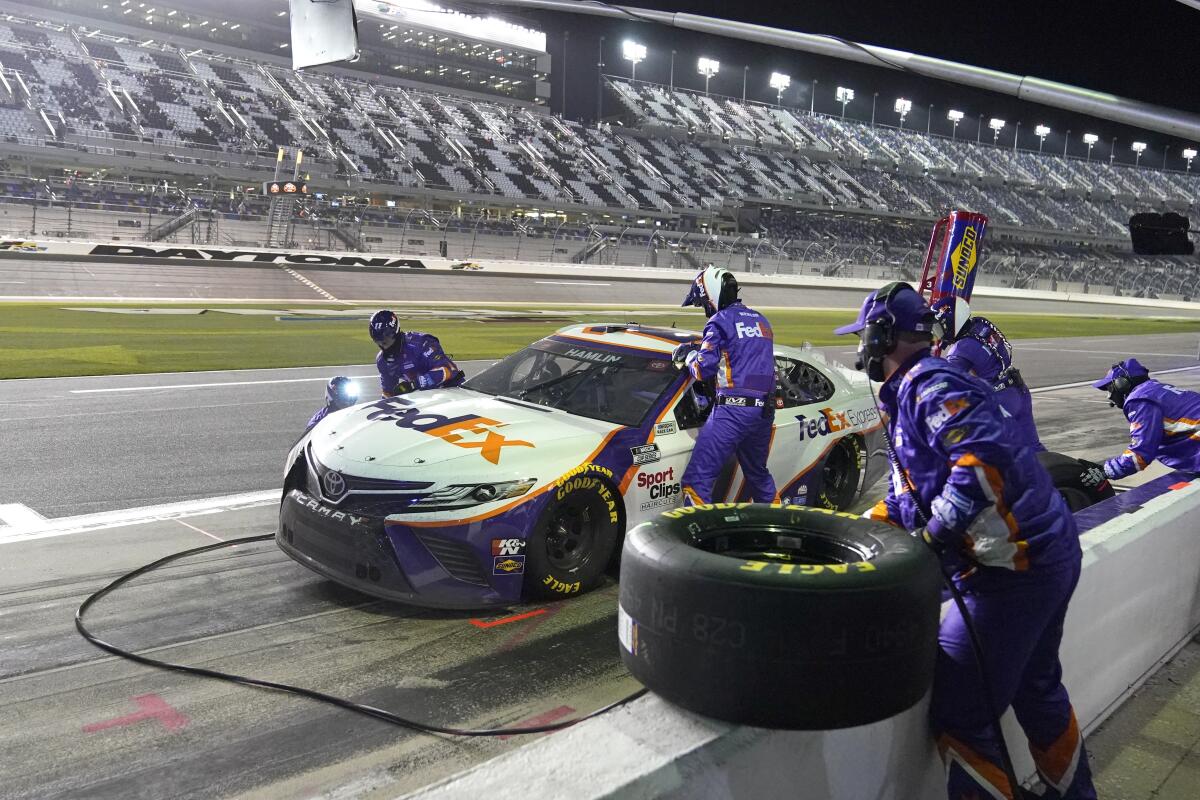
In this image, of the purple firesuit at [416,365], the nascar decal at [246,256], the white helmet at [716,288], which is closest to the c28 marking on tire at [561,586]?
the white helmet at [716,288]

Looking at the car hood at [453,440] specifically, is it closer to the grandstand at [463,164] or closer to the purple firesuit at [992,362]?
the purple firesuit at [992,362]

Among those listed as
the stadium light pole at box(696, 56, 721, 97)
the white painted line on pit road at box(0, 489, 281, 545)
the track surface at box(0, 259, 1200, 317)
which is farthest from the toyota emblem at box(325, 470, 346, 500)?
the stadium light pole at box(696, 56, 721, 97)

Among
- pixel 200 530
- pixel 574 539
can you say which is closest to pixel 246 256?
pixel 200 530

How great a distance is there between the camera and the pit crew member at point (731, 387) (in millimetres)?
5527

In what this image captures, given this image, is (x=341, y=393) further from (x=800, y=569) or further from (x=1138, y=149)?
(x=1138, y=149)

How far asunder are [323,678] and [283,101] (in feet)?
178

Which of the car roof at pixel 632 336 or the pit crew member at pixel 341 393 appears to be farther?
the pit crew member at pixel 341 393

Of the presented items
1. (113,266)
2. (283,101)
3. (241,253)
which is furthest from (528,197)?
(113,266)

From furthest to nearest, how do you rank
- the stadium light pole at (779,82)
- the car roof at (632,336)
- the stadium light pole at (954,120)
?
the stadium light pole at (954,120) < the stadium light pole at (779,82) < the car roof at (632,336)

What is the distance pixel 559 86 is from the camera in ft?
225

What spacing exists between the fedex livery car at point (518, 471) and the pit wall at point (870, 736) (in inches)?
28.3

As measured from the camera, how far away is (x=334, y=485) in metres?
4.66

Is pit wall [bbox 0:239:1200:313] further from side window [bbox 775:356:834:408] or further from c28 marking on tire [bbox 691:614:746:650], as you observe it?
c28 marking on tire [bbox 691:614:746:650]

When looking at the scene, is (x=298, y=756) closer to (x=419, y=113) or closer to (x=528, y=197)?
(x=528, y=197)
